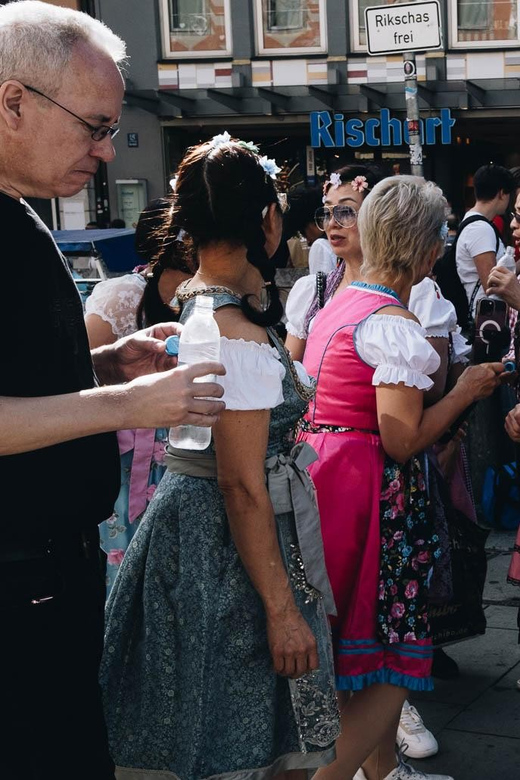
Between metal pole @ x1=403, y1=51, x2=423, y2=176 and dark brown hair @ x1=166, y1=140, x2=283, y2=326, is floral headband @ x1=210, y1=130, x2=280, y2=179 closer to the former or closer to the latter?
dark brown hair @ x1=166, y1=140, x2=283, y2=326

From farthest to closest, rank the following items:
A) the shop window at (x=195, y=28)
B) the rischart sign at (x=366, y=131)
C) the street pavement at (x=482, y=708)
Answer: the shop window at (x=195, y=28) → the rischart sign at (x=366, y=131) → the street pavement at (x=482, y=708)

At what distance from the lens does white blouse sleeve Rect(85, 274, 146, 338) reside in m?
3.75

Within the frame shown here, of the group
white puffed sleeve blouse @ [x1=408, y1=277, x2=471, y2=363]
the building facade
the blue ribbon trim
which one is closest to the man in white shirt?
white puffed sleeve blouse @ [x1=408, y1=277, x2=471, y2=363]

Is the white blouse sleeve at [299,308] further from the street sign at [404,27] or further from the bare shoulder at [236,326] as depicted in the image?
the street sign at [404,27]

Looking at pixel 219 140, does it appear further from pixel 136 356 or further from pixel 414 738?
pixel 414 738

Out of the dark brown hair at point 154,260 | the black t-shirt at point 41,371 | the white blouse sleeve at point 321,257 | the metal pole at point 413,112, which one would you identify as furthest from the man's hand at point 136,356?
the white blouse sleeve at point 321,257

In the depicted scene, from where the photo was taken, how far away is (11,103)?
1895mm

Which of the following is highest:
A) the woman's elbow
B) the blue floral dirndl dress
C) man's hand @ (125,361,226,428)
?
man's hand @ (125,361,226,428)

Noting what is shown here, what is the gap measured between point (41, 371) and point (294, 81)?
57.3ft

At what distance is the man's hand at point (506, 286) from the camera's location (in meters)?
3.97

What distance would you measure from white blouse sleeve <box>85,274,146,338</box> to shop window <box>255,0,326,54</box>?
15733 millimetres

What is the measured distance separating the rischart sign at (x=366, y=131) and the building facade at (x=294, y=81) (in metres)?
0.02

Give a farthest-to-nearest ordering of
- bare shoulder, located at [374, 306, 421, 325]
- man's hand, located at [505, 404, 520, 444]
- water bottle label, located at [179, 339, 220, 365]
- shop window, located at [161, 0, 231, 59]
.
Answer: shop window, located at [161, 0, 231, 59] < man's hand, located at [505, 404, 520, 444] < bare shoulder, located at [374, 306, 421, 325] < water bottle label, located at [179, 339, 220, 365]

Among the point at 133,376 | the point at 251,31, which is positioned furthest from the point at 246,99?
the point at 133,376
